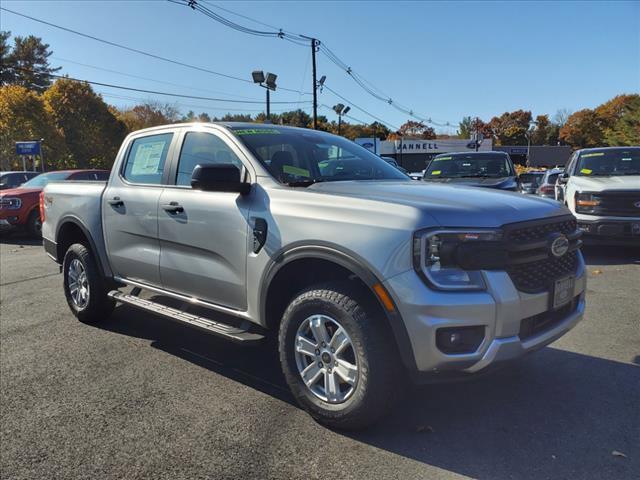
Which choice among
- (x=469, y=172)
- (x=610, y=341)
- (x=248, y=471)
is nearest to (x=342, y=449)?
(x=248, y=471)

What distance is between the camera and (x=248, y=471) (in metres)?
2.60

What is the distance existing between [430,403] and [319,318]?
1.04 meters

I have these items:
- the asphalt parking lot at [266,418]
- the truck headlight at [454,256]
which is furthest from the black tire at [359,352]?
the truck headlight at [454,256]

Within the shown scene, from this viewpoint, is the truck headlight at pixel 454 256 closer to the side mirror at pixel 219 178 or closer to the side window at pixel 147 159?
the side mirror at pixel 219 178

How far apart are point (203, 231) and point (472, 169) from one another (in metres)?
7.86

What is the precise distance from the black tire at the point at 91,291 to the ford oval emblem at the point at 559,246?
161 inches

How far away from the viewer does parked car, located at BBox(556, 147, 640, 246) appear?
25.3ft

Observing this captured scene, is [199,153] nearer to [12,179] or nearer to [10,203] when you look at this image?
[10,203]

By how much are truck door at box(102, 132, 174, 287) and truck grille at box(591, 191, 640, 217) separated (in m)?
6.84

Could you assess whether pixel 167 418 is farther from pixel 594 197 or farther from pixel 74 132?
pixel 74 132

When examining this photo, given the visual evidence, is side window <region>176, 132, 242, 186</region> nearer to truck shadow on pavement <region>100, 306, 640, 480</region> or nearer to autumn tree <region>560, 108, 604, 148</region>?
truck shadow on pavement <region>100, 306, 640, 480</region>

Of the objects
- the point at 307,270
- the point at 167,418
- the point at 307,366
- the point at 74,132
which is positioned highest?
the point at 74,132

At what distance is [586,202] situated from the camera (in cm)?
808

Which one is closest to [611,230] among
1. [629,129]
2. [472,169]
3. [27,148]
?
[472,169]
